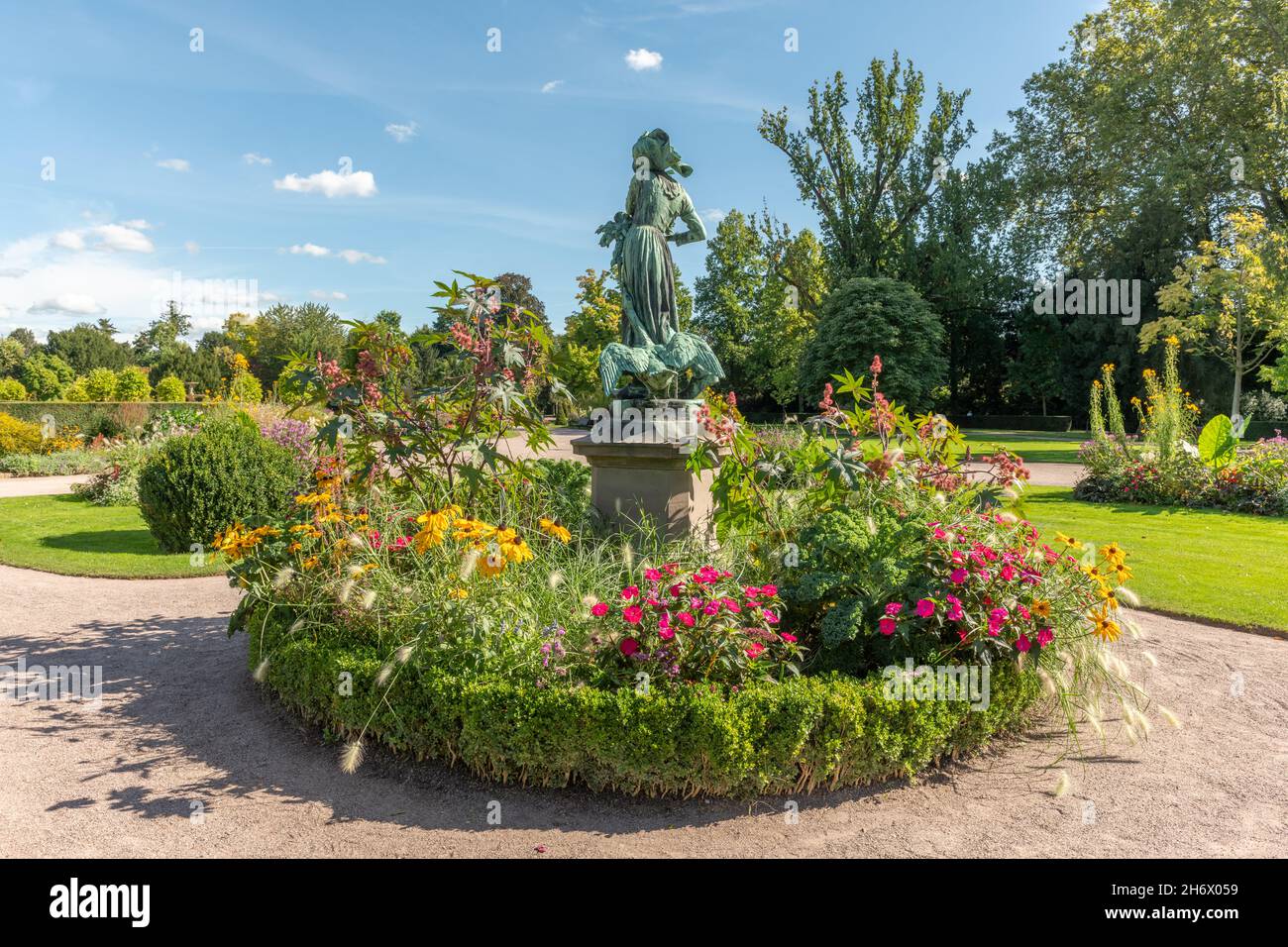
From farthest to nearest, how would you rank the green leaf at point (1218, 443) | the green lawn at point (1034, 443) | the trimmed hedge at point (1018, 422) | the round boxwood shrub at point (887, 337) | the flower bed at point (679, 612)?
the trimmed hedge at point (1018, 422), the round boxwood shrub at point (887, 337), the green lawn at point (1034, 443), the green leaf at point (1218, 443), the flower bed at point (679, 612)

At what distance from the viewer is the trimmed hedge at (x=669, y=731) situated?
3648 millimetres

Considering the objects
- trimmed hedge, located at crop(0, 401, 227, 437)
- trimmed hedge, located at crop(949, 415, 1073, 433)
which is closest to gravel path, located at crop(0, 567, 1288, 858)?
trimmed hedge, located at crop(0, 401, 227, 437)

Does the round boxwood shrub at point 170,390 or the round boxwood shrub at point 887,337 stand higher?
the round boxwood shrub at point 887,337

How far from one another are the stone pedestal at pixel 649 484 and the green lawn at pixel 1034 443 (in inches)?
460

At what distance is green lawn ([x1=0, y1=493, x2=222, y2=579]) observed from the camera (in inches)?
350

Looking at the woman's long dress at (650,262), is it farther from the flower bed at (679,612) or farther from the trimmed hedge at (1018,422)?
the trimmed hedge at (1018,422)

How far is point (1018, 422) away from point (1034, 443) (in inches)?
372

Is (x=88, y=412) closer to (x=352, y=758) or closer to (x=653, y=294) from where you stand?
(x=653, y=294)

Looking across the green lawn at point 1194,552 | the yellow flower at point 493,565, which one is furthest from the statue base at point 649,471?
the green lawn at point 1194,552

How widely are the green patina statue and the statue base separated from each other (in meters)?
0.28

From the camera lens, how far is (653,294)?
6.59m

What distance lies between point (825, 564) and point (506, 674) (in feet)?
6.45

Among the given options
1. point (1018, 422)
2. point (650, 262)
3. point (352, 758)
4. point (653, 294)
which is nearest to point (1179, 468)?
point (653, 294)
